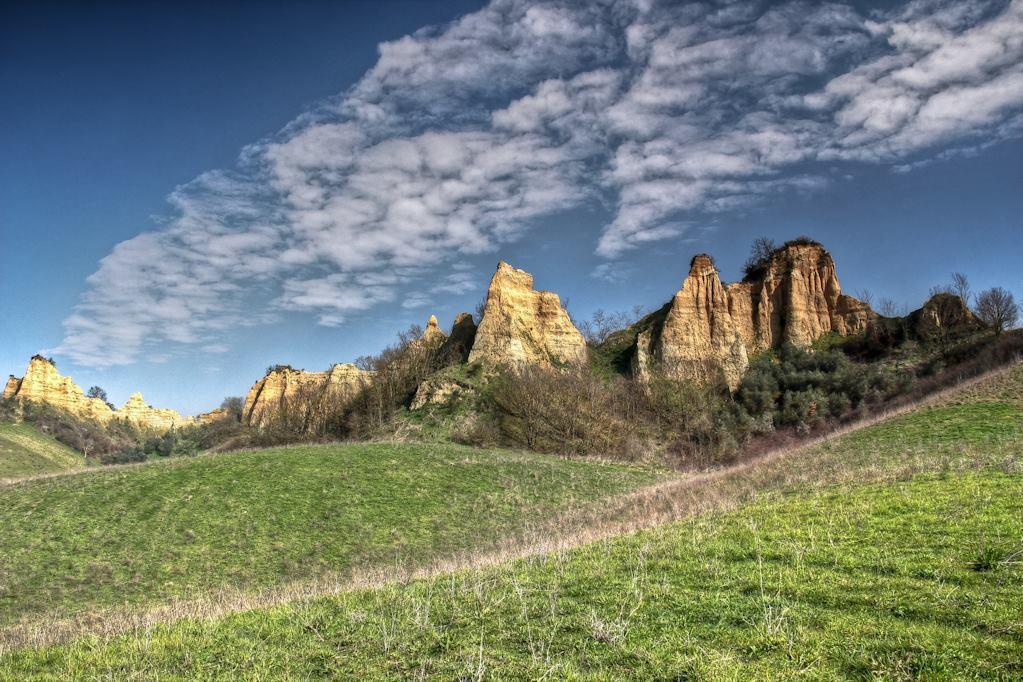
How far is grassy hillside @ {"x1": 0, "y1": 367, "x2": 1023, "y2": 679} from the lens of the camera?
612cm

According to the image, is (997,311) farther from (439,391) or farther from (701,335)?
(439,391)

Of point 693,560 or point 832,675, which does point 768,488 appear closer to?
point 693,560

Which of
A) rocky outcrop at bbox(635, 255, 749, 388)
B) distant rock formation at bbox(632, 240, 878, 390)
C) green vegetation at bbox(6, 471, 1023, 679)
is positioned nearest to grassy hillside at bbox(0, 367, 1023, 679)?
green vegetation at bbox(6, 471, 1023, 679)

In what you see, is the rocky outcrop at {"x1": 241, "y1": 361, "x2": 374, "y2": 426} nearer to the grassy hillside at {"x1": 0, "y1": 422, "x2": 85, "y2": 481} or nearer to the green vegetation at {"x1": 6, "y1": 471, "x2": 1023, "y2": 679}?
the grassy hillside at {"x1": 0, "y1": 422, "x2": 85, "y2": 481}

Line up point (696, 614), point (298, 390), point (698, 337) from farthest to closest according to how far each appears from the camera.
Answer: point (298, 390)
point (698, 337)
point (696, 614)

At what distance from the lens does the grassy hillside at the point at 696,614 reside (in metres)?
6.12

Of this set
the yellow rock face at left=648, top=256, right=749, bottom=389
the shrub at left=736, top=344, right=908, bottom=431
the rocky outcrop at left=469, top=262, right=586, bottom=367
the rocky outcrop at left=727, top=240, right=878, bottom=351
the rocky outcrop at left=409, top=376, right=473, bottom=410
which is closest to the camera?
the shrub at left=736, top=344, right=908, bottom=431

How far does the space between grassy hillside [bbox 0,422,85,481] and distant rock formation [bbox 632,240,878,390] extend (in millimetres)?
71179

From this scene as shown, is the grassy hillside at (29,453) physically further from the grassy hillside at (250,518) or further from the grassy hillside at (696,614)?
the grassy hillside at (696,614)

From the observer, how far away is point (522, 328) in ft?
219

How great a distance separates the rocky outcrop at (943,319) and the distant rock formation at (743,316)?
17.4 feet

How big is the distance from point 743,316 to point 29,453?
9879cm

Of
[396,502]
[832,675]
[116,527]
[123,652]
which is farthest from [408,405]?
[832,675]

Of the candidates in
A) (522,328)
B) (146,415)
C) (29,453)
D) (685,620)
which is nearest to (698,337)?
(522,328)
